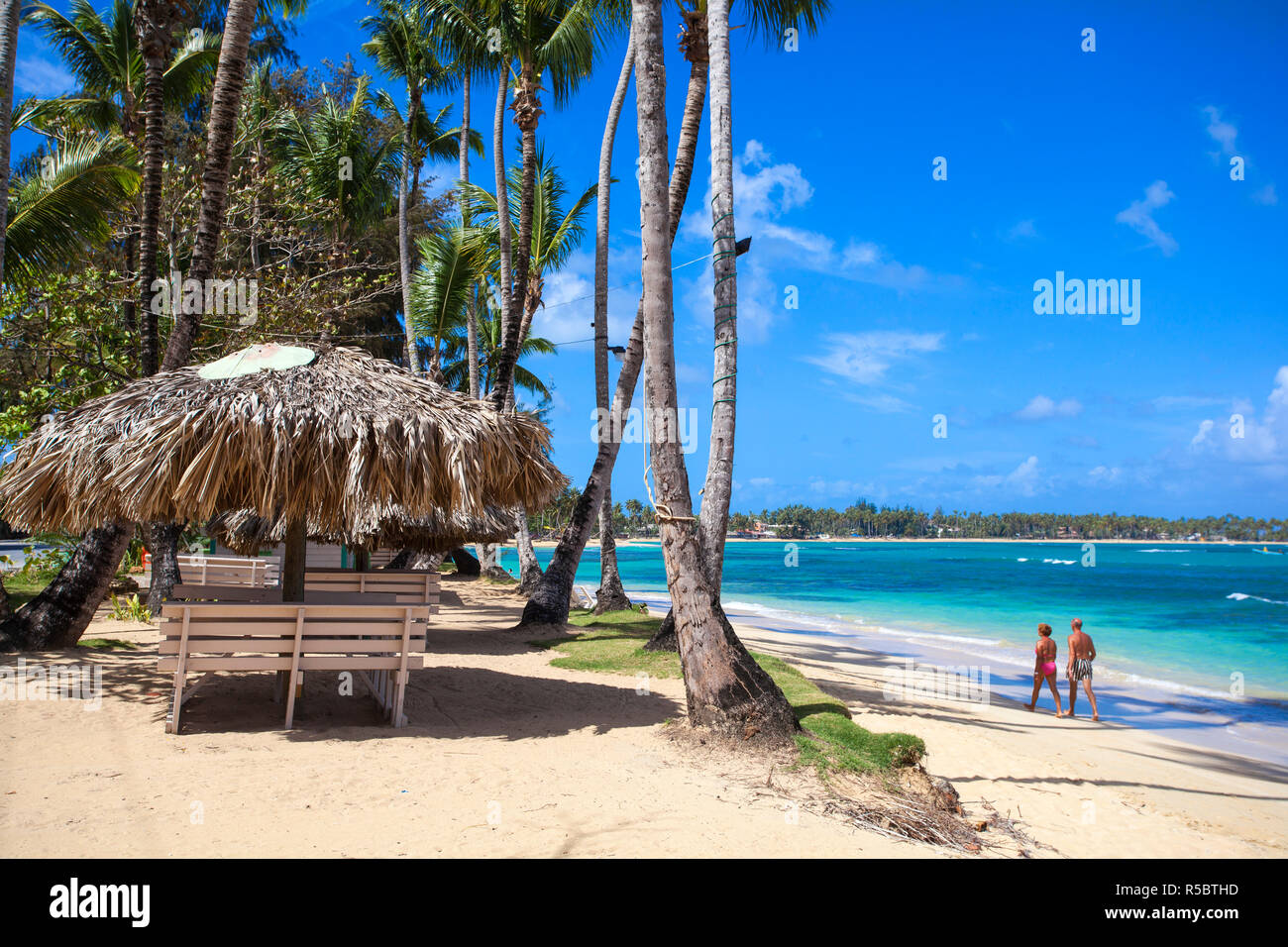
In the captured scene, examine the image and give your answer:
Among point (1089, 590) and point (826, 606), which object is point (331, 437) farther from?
point (1089, 590)

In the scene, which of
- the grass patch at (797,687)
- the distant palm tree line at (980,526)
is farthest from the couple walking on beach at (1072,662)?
the distant palm tree line at (980,526)

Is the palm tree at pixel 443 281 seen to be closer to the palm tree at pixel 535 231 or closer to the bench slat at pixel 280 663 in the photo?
the palm tree at pixel 535 231

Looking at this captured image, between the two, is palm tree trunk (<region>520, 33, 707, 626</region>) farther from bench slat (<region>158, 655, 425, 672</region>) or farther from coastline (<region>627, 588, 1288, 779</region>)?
bench slat (<region>158, 655, 425, 672</region>)

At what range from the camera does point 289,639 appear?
528 centimetres

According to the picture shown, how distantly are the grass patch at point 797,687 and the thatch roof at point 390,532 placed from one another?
6.17 feet

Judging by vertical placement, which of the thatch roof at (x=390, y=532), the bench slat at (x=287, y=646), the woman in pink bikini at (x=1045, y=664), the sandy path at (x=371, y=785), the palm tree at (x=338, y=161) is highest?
the palm tree at (x=338, y=161)

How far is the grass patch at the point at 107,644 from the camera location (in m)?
7.74

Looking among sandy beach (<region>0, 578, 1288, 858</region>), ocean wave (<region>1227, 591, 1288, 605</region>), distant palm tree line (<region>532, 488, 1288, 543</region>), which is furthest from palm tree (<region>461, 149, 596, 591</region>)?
distant palm tree line (<region>532, 488, 1288, 543</region>)

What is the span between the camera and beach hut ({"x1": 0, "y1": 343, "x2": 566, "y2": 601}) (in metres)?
5.10

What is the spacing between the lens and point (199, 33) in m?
13.1

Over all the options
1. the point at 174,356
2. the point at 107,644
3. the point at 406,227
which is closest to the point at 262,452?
the point at 174,356
